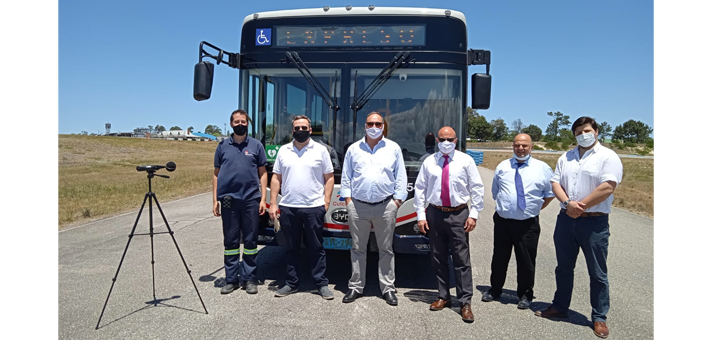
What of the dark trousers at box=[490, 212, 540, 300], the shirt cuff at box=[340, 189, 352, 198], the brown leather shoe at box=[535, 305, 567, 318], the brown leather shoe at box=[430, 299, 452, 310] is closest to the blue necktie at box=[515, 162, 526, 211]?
the dark trousers at box=[490, 212, 540, 300]

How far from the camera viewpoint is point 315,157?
196 inches

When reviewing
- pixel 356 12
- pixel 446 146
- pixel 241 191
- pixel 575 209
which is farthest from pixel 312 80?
pixel 575 209

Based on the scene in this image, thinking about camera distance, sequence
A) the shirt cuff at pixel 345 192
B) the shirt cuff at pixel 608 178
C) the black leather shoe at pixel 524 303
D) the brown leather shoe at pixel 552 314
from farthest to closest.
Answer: the shirt cuff at pixel 345 192 < the black leather shoe at pixel 524 303 < the brown leather shoe at pixel 552 314 < the shirt cuff at pixel 608 178

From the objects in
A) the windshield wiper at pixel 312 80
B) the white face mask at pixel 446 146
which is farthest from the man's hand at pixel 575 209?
the windshield wiper at pixel 312 80

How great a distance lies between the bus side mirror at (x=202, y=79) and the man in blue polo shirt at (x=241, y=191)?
44cm

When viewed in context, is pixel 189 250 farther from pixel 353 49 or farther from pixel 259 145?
pixel 353 49

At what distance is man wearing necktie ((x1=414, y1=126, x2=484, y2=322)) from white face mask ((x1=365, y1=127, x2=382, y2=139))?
1.89ft

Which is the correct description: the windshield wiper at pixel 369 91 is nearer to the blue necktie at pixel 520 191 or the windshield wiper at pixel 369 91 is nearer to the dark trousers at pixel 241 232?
the dark trousers at pixel 241 232

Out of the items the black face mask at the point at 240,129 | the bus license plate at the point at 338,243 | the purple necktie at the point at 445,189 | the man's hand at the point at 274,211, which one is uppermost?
the black face mask at the point at 240,129

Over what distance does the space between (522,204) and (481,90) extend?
1403 millimetres

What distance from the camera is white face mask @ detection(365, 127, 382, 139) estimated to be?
Answer: 186 inches

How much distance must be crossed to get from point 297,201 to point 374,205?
86 centimetres

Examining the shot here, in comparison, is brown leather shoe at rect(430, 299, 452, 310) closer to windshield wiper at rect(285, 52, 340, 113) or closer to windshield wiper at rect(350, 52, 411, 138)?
windshield wiper at rect(350, 52, 411, 138)

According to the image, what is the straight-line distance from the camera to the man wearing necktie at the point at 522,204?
4703mm
